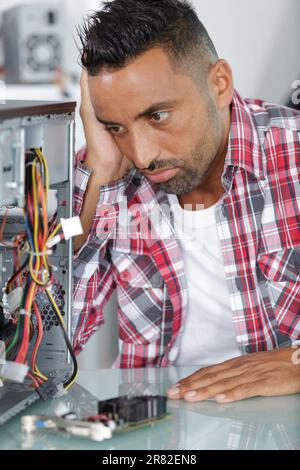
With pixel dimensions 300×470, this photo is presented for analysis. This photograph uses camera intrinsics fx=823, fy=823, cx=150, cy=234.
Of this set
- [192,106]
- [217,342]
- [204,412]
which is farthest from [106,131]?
[204,412]

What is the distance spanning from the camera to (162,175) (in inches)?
55.0

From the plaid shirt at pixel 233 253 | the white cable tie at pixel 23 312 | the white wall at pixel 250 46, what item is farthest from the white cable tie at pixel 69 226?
the white wall at pixel 250 46

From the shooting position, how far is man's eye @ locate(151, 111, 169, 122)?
1.33 meters

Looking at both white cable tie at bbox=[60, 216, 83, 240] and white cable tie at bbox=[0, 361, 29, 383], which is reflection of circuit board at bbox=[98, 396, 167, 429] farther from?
white cable tie at bbox=[60, 216, 83, 240]

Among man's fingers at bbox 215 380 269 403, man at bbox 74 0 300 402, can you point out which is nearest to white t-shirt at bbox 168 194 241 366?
man at bbox 74 0 300 402

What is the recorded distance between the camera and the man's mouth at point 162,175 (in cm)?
139

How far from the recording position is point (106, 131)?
1539 millimetres

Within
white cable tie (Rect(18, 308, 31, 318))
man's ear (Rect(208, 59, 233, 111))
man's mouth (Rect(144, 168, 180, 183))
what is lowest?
white cable tie (Rect(18, 308, 31, 318))

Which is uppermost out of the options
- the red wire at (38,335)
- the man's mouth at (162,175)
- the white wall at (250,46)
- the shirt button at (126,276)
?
the white wall at (250,46)

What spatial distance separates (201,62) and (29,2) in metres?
1.66

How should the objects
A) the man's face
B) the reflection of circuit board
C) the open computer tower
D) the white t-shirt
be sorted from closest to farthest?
the reflection of circuit board < the open computer tower < the man's face < the white t-shirt

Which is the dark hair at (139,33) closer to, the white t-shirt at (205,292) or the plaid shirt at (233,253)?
the plaid shirt at (233,253)

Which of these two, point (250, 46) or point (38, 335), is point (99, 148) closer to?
point (38, 335)
